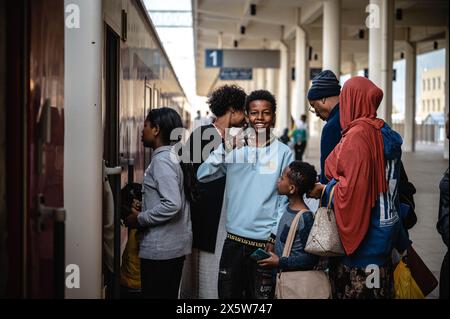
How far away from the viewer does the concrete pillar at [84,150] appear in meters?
3.26

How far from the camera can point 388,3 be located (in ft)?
63.6

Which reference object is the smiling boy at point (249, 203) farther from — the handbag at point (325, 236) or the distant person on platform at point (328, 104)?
the handbag at point (325, 236)

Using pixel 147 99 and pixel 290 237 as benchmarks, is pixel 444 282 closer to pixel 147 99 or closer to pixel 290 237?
pixel 290 237

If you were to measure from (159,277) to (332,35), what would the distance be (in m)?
20.2

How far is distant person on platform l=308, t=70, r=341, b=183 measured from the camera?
156 inches

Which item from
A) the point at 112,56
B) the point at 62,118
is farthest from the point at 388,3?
the point at 62,118

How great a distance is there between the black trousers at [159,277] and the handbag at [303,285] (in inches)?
27.4

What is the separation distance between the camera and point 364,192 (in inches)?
130

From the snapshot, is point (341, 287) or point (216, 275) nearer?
point (341, 287)

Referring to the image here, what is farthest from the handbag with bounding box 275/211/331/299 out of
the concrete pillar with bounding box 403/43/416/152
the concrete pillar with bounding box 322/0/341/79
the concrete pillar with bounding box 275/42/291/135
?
the concrete pillar with bounding box 403/43/416/152

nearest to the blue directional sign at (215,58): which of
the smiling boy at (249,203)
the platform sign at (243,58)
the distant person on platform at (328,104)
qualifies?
the platform sign at (243,58)

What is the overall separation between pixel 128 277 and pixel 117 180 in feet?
2.09

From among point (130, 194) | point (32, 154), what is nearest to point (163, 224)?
point (130, 194)
